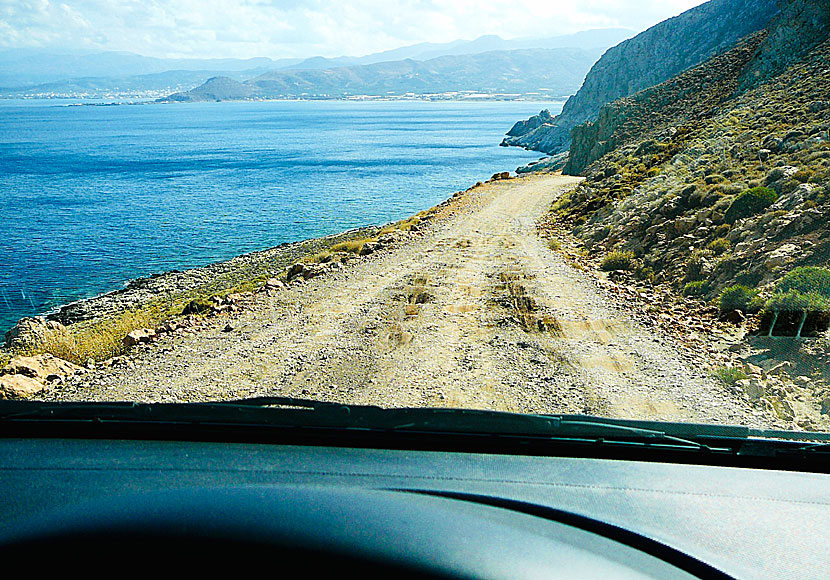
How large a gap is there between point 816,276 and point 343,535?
10.3 m

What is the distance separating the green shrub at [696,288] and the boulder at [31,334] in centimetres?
1182

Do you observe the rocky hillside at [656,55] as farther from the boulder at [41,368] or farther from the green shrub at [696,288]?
the boulder at [41,368]

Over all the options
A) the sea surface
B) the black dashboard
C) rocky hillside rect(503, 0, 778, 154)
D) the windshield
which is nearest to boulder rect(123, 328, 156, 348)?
the windshield

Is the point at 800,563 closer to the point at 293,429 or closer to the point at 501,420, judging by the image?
the point at 501,420

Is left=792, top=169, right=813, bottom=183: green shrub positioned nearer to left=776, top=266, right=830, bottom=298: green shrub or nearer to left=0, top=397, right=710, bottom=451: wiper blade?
left=776, top=266, right=830, bottom=298: green shrub

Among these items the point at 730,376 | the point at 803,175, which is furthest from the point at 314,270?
the point at 803,175

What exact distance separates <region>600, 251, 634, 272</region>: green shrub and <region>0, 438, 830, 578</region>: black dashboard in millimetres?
13213

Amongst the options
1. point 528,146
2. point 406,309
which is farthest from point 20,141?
point 406,309

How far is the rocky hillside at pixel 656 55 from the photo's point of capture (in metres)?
73.7

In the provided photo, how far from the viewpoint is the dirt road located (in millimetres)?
A: 7004

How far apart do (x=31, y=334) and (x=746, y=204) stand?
617 inches

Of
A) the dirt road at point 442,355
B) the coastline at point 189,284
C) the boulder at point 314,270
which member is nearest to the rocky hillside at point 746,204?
the dirt road at point 442,355

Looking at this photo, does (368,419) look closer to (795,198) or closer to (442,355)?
(442,355)

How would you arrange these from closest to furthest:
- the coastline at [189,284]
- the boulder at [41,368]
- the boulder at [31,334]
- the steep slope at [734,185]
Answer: the boulder at [41,368] → the boulder at [31,334] → the steep slope at [734,185] → the coastline at [189,284]
